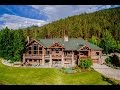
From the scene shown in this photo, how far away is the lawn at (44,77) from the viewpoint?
9.98 m

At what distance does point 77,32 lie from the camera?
10.7m

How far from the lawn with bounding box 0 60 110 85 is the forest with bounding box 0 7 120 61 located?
0.51 m

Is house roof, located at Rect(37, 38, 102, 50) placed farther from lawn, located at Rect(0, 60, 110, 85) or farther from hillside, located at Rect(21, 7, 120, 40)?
lawn, located at Rect(0, 60, 110, 85)

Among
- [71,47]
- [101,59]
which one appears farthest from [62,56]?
[101,59]

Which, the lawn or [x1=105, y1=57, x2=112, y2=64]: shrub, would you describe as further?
[x1=105, y1=57, x2=112, y2=64]: shrub

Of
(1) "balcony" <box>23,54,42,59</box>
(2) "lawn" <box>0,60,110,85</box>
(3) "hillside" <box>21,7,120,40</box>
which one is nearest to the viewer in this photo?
(2) "lawn" <box>0,60,110,85</box>

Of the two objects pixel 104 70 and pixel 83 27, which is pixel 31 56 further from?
pixel 104 70

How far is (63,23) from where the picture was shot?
1059 cm

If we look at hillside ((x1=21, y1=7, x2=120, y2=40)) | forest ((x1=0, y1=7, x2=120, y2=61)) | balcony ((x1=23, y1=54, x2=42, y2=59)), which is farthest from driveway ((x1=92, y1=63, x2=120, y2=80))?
balcony ((x1=23, y1=54, x2=42, y2=59))

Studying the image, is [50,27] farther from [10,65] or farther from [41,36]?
[10,65]

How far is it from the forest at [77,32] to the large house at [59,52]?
0.15m

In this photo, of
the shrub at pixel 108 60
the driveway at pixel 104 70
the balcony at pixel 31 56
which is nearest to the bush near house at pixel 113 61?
the shrub at pixel 108 60

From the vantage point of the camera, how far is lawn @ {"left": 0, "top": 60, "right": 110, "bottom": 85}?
9977 mm

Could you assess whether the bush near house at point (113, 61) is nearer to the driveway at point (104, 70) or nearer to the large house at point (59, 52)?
the driveway at point (104, 70)
